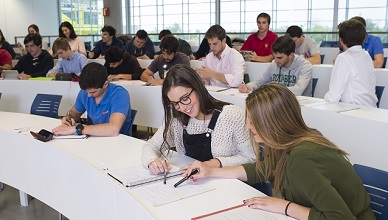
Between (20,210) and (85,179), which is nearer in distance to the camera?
(85,179)

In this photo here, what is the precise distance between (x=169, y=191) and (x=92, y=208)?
0.58 m

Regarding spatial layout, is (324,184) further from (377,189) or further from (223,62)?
(223,62)

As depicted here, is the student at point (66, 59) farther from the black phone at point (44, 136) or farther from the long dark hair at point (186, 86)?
the long dark hair at point (186, 86)

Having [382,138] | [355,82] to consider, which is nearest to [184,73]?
[382,138]

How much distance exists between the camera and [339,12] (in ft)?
34.2

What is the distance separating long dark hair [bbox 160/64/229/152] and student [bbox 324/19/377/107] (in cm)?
137

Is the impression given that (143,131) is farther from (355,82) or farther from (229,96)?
(355,82)

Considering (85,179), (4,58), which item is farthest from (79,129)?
(4,58)

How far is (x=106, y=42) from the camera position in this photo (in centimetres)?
693

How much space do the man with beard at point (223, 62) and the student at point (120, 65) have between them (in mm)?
1097

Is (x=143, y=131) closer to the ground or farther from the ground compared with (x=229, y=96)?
closer to the ground

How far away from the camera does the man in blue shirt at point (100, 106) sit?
8.75 feet

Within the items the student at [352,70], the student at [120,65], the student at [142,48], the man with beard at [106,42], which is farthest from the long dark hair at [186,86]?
the man with beard at [106,42]

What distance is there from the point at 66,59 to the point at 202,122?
359cm
